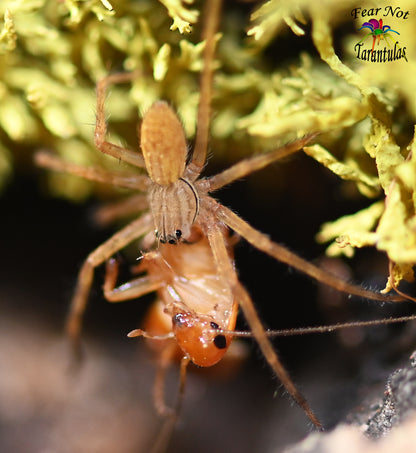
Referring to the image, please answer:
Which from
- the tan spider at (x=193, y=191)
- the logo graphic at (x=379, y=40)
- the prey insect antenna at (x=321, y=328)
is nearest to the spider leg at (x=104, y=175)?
the tan spider at (x=193, y=191)

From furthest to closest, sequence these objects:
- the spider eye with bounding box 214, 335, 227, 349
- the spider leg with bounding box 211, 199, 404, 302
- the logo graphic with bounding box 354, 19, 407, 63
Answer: the spider eye with bounding box 214, 335, 227, 349 → the spider leg with bounding box 211, 199, 404, 302 → the logo graphic with bounding box 354, 19, 407, 63

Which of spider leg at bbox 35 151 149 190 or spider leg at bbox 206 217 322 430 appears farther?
spider leg at bbox 35 151 149 190

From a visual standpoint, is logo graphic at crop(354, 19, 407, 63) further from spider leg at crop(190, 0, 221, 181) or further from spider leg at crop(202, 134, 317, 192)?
spider leg at crop(190, 0, 221, 181)

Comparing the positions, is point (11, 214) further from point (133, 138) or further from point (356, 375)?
point (356, 375)

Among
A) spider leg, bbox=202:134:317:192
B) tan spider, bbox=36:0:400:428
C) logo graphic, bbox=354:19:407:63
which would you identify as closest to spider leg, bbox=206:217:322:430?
tan spider, bbox=36:0:400:428

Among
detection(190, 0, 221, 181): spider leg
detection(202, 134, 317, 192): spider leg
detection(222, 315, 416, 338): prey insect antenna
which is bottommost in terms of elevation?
detection(222, 315, 416, 338): prey insect antenna

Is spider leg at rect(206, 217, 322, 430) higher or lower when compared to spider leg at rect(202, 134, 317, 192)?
lower

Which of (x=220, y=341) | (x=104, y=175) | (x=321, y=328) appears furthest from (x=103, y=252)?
(x=321, y=328)

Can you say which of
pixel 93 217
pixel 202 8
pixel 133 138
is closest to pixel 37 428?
pixel 93 217
